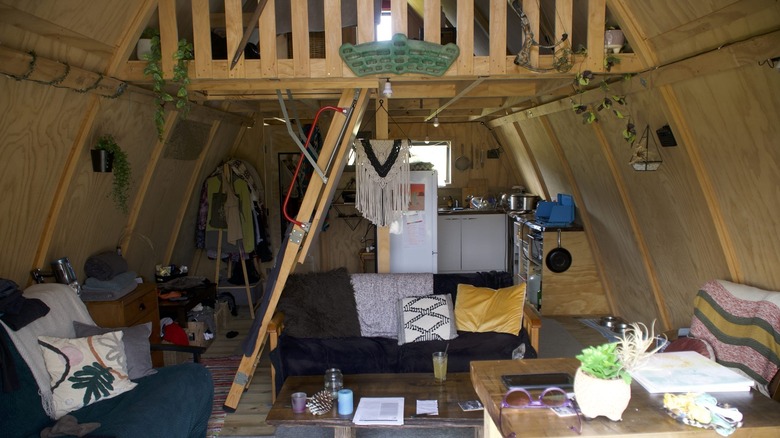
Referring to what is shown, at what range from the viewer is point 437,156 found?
8102mm

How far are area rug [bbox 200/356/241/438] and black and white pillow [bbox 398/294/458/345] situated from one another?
1.37 metres

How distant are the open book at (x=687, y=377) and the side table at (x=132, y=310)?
3454 millimetres

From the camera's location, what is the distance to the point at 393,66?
3.34 metres

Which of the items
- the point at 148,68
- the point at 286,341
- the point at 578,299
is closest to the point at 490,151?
the point at 578,299

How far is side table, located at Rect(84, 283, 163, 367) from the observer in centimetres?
385

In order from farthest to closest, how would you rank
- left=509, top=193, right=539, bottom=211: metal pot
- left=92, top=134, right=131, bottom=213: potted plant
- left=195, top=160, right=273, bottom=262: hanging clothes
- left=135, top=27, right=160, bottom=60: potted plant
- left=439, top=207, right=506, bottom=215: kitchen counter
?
left=439, top=207, right=506, bottom=215: kitchen counter, left=509, top=193, right=539, bottom=211: metal pot, left=195, top=160, right=273, bottom=262: hanging clothes, left=92, top=134, right=131, bottom=213: potted plant, left=135, top=27, right=160, bottom=60: potted plant

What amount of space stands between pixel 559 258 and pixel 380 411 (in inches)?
136

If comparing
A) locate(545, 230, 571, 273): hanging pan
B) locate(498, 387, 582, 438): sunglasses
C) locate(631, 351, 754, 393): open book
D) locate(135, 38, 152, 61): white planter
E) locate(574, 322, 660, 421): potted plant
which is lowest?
locate(545, 230, 571, 273): hanging pan

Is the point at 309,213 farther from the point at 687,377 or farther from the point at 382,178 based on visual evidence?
the point at 687,377

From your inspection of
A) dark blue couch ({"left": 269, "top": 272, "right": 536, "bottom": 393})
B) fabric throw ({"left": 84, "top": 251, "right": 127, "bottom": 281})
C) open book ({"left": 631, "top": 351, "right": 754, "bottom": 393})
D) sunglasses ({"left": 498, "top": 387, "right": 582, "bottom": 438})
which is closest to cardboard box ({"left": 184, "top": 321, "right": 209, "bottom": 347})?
fabric throw ({"left": 84, "top": 251, "right": 127, "bottom": 281})

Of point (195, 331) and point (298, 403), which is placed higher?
point (298, 403)

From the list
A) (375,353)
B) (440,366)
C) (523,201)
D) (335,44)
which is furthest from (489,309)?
(523,201)

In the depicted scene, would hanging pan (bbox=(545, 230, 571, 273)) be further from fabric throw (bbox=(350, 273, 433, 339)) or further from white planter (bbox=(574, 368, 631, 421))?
white planter (bbox=(574, 368, 631, 421))

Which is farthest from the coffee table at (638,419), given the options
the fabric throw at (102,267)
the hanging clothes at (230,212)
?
the hanging clothes at (230,212)
